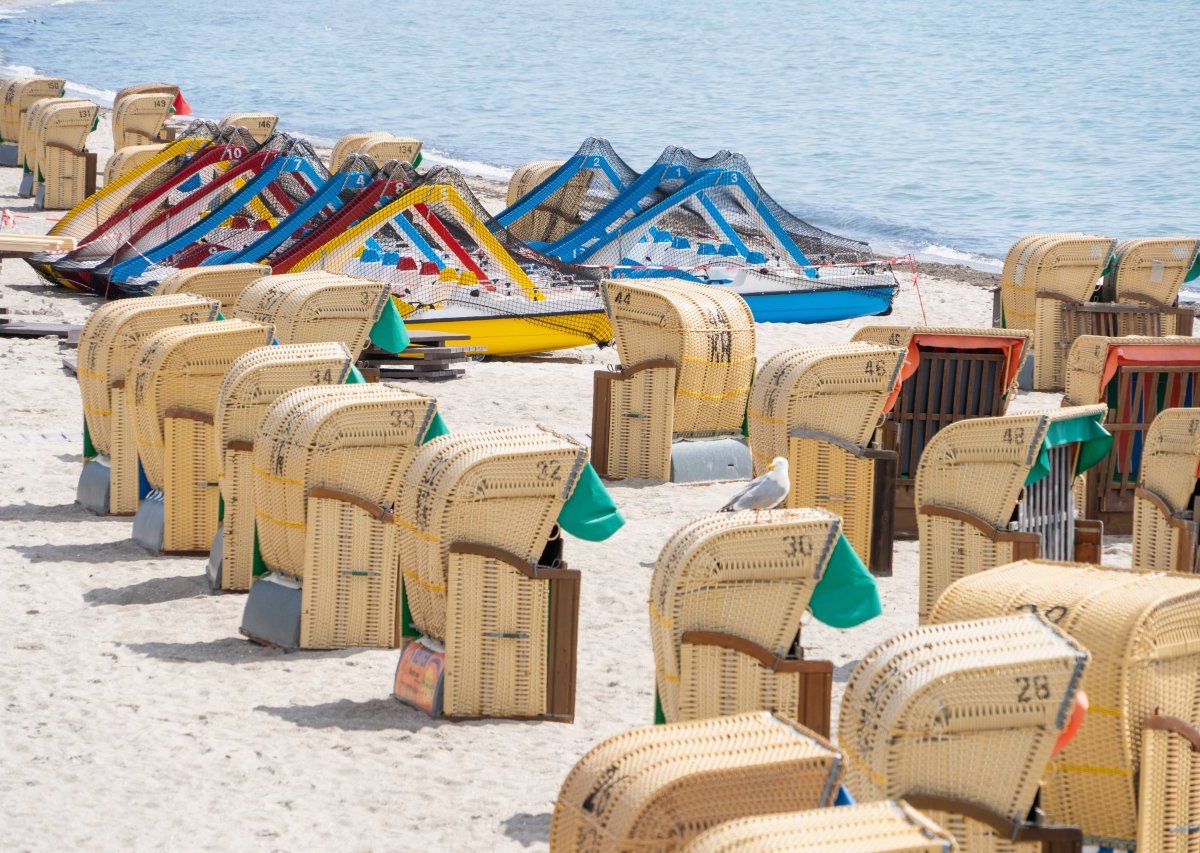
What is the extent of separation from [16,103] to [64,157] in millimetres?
5102

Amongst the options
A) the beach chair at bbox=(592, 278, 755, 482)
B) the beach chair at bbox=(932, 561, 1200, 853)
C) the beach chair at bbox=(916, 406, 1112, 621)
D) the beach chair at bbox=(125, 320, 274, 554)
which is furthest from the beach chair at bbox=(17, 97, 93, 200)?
the beach chair at bbox=(932, 561, 1200, 853)

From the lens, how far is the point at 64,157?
92.9 feet

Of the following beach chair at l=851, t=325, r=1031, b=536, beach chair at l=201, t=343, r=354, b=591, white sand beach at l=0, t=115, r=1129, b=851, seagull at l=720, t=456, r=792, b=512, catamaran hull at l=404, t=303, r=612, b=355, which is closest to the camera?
white sand beach at l=0, t=115, r=1129, b=851

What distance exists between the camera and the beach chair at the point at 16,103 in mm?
32562

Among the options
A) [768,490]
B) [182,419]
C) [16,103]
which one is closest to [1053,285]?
[182,419]

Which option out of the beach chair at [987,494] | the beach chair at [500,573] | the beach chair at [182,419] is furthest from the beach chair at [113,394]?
the beach chair at [987,494]

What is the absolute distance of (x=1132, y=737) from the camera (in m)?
6.52

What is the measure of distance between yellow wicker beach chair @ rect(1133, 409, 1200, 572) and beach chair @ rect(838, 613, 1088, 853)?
4.46 metres

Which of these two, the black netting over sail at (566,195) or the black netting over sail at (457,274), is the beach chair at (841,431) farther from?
the black netting over sail at (566,195)

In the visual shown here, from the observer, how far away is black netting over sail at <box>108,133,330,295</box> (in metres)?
20.5

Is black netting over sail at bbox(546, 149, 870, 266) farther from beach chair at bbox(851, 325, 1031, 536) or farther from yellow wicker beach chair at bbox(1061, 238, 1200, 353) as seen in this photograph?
beach chair at bbox(851, 325, 1031, 536)

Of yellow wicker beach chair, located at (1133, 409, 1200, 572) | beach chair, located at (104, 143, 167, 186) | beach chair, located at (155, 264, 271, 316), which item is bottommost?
yellow wicker beach chair, located at (1133, 409, 1200, 572)

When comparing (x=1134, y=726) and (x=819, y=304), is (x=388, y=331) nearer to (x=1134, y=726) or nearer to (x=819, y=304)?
(x=1134, y=726)

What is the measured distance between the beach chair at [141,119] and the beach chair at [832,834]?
86.1ft
